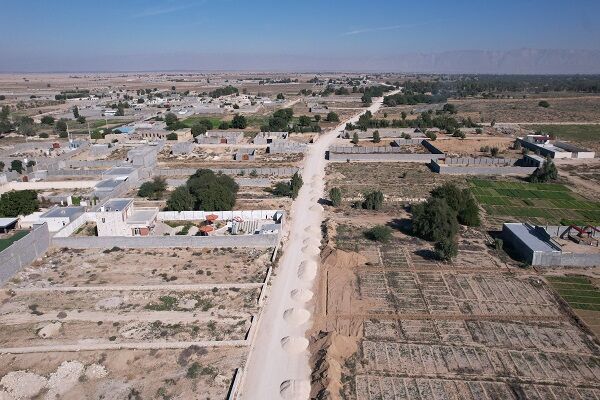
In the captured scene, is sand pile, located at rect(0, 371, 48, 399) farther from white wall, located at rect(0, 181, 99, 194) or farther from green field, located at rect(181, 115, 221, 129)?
green field, located at rect(181, 115, 221, 129)

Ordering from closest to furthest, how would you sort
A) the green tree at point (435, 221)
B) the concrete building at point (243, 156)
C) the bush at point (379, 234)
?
1. the green tree at point (435, 221)
2. the bush at point (379, 234)
3. the concrete building at point (243, 156)

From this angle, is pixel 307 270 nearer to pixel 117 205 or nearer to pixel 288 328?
pixel 288 328

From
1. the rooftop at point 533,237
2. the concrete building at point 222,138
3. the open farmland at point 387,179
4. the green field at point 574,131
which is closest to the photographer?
the rooftop at point 533,237

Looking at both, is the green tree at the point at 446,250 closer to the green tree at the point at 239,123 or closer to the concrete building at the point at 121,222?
the concrete building at the point at 121,222

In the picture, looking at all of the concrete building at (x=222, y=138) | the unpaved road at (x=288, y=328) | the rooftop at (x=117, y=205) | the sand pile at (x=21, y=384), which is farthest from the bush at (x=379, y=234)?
the concrete building at (x=222, y=138)

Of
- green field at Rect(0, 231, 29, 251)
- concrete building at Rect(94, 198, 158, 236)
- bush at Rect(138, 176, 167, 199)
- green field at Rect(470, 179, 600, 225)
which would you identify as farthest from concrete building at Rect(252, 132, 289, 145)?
green field at Rect(0, 231, 29, 251)

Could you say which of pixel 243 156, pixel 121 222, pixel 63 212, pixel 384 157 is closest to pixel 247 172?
pixel 243 156

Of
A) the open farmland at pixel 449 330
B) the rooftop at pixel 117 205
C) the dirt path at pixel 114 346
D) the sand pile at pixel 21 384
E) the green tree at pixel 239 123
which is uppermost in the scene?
the green tree at pixel 239 123
